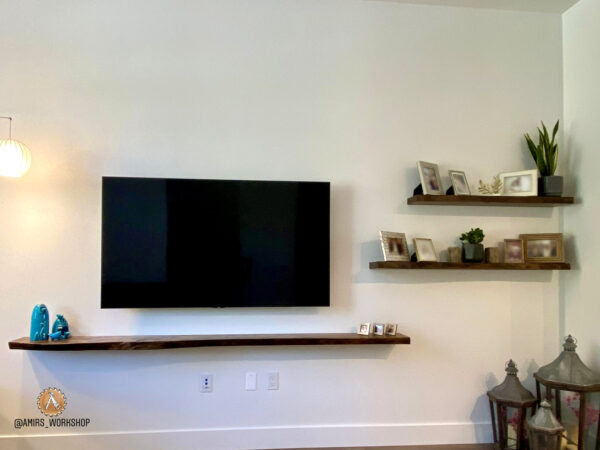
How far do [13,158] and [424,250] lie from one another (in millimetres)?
2501

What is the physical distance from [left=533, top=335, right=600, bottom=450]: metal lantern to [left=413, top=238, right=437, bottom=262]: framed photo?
919 mm

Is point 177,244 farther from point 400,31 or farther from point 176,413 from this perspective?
point 400,31

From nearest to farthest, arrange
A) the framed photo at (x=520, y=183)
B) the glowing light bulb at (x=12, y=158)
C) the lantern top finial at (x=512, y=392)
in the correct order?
the glowing light bulb at (x=12, y=158)
the lantern top finial at (x=512, y=392)
the framed photo at (x=520, y=183)

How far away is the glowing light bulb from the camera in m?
2.54

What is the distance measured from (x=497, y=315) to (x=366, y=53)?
1.94m

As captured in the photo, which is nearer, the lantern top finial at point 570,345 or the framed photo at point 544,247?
the lantern top finial at point 570,345

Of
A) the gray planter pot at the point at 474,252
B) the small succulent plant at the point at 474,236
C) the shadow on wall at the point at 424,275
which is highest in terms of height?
the small succulent plant at the point at 474,236

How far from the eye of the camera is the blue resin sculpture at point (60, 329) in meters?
2.61

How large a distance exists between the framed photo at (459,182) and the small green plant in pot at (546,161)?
0.47 meters

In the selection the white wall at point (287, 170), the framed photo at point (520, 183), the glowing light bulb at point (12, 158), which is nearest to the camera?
A: the glowing light bulb at point (12, 158)

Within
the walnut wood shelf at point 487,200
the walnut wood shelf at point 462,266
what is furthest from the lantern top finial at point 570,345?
the walnut wood shelf at point 487,200

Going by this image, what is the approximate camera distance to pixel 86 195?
2.77 metres

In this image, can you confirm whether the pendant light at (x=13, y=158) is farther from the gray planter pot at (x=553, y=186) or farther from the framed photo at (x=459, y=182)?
the gray planter pot at (x=553, y=186)

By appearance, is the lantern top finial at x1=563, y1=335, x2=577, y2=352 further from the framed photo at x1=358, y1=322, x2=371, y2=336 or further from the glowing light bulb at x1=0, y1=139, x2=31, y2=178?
the glowing light bulb at x1=0, y1=139, x2=31, y2=178
